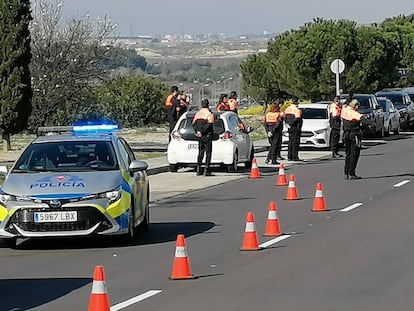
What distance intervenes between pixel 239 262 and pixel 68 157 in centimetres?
342

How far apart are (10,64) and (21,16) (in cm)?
142

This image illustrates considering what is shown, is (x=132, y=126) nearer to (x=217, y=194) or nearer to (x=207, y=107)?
(x=207, y=107)

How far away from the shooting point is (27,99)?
30594 millimetres

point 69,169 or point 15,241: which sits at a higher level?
point 69,169

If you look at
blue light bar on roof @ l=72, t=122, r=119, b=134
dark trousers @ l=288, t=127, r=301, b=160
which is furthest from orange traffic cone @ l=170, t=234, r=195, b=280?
dark trousers @ l=288, t=127, r=301, b=160

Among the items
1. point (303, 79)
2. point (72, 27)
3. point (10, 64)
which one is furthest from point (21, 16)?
point (303, 79)

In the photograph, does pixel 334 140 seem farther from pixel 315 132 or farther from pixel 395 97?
pixel 395 97

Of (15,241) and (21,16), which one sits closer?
(15,241)

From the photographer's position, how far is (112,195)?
13.7 m

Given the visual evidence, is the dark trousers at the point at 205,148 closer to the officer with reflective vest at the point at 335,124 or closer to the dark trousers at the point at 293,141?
the dark trousers at the point at 293,141

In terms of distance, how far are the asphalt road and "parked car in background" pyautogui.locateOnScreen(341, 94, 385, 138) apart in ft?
67.6

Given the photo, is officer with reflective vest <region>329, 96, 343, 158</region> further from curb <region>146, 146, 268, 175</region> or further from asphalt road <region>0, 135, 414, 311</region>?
asphalt road <region>0, 135, 414, 311</region>

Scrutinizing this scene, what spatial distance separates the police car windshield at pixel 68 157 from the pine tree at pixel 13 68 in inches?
Answer: 606

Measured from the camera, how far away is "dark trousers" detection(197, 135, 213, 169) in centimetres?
2578
